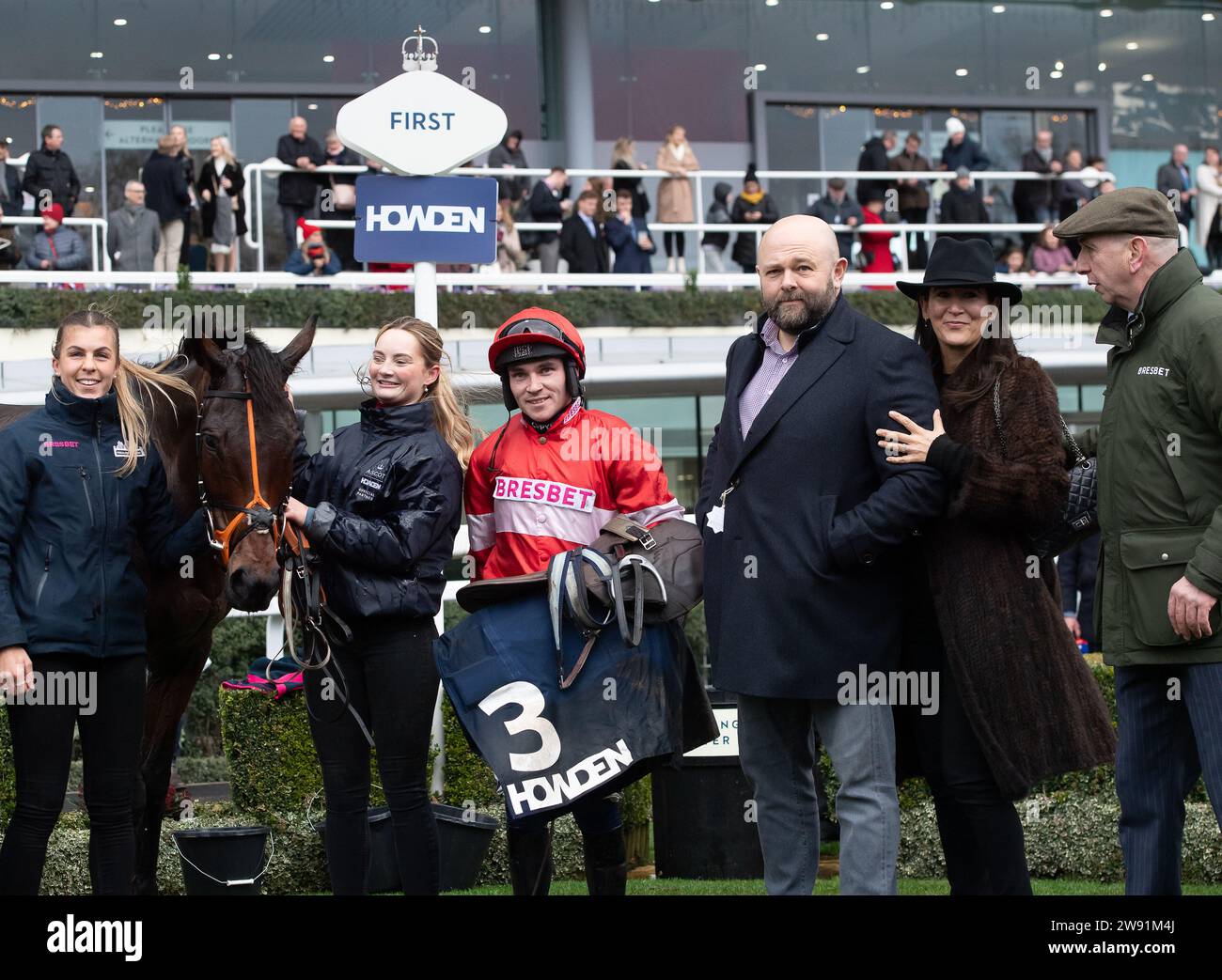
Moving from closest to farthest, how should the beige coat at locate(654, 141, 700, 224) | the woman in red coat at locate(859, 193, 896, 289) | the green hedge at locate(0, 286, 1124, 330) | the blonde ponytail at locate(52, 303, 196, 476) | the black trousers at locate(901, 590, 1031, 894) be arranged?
the black trousers at locate(901, 590, 1031, 894)
the blonde ponytail at locate(52, 303, 196, 476)
the green hedge at locate(0, 286, 1124, 330)
the woman in red coat at locate(859, 193, 896, 289)
the beige coat at locate(654, 141, 700, 224)

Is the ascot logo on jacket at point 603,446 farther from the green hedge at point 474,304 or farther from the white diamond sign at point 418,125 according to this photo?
the green hedge at point 474,304

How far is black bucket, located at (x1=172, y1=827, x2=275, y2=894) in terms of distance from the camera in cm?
618

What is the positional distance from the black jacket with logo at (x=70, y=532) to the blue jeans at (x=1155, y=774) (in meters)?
2.96

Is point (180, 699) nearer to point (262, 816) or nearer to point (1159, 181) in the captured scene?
point (262, 816)

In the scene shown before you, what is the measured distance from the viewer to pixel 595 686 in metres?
4.46

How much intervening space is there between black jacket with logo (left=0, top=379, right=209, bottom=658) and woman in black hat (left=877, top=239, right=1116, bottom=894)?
2365 millimetres

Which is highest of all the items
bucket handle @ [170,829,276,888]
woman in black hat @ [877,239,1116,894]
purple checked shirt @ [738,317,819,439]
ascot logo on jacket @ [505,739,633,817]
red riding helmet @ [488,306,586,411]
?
red riding helmet @ [488,306,586,411]

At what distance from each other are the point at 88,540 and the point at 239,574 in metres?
0.58

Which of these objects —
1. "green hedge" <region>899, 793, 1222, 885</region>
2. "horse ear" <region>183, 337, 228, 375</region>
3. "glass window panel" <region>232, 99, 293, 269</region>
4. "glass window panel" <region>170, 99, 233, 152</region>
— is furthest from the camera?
"glass window panel" <region>232, 99, 293, 269</region>

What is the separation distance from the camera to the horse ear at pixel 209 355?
4.84 meters

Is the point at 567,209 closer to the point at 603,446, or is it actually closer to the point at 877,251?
the point at 877,251

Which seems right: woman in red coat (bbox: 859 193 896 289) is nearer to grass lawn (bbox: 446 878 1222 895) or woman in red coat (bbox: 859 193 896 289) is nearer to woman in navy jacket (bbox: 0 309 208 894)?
grass lawn (bbox: 446 878 1222 895)

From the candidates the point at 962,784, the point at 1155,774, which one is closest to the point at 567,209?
the point at 962,784
